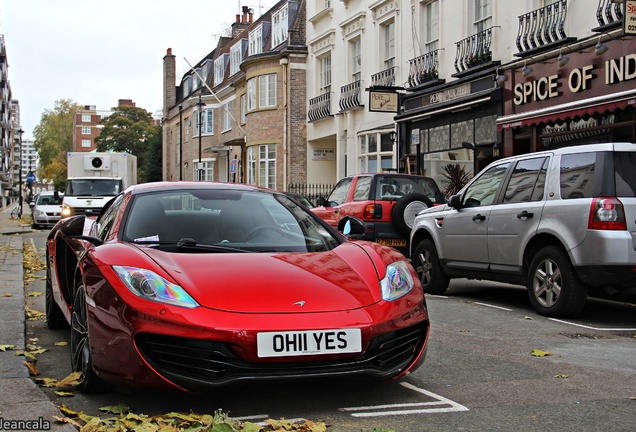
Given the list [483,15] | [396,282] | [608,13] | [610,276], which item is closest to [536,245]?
[610,276]

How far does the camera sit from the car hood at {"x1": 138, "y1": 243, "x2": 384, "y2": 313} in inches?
158

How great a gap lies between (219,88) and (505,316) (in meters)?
41.7

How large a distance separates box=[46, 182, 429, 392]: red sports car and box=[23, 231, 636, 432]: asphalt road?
250 millimetres

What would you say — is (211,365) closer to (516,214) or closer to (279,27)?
(516,214)

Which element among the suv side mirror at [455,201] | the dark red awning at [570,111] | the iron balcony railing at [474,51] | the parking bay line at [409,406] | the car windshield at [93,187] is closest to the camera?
the parking bay line at [409,406]

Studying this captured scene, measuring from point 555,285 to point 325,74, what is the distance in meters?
24.2

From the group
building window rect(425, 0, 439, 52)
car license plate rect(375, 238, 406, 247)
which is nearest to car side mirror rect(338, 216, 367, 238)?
car license plate rect(375, 238, 406, 247)

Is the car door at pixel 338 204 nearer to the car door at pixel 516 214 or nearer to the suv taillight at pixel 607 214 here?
the car door at pixel 516 214

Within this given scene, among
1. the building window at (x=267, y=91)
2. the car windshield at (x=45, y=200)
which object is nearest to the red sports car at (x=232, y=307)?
the car windshield at (x=45, y=200)

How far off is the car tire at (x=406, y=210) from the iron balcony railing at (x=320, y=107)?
17.6 m

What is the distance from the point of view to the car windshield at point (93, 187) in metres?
26.9

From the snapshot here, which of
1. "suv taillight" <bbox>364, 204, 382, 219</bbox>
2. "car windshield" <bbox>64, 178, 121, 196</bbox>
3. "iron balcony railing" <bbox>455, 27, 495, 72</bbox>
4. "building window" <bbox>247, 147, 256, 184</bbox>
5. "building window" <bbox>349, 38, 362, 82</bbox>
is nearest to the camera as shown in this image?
"suv taillight" <bbox>364, 204, 382, 219</bbox>

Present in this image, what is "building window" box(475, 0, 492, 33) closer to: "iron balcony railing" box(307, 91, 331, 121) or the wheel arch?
"iron balcony railing" box(307, 91, 331, 121)

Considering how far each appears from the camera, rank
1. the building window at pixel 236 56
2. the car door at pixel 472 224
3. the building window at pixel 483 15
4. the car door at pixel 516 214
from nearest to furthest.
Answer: the car door at pixel 516 214, the car door at pixel 472 224, the building window at pixel 483 15, the building window at pixel 236 56
